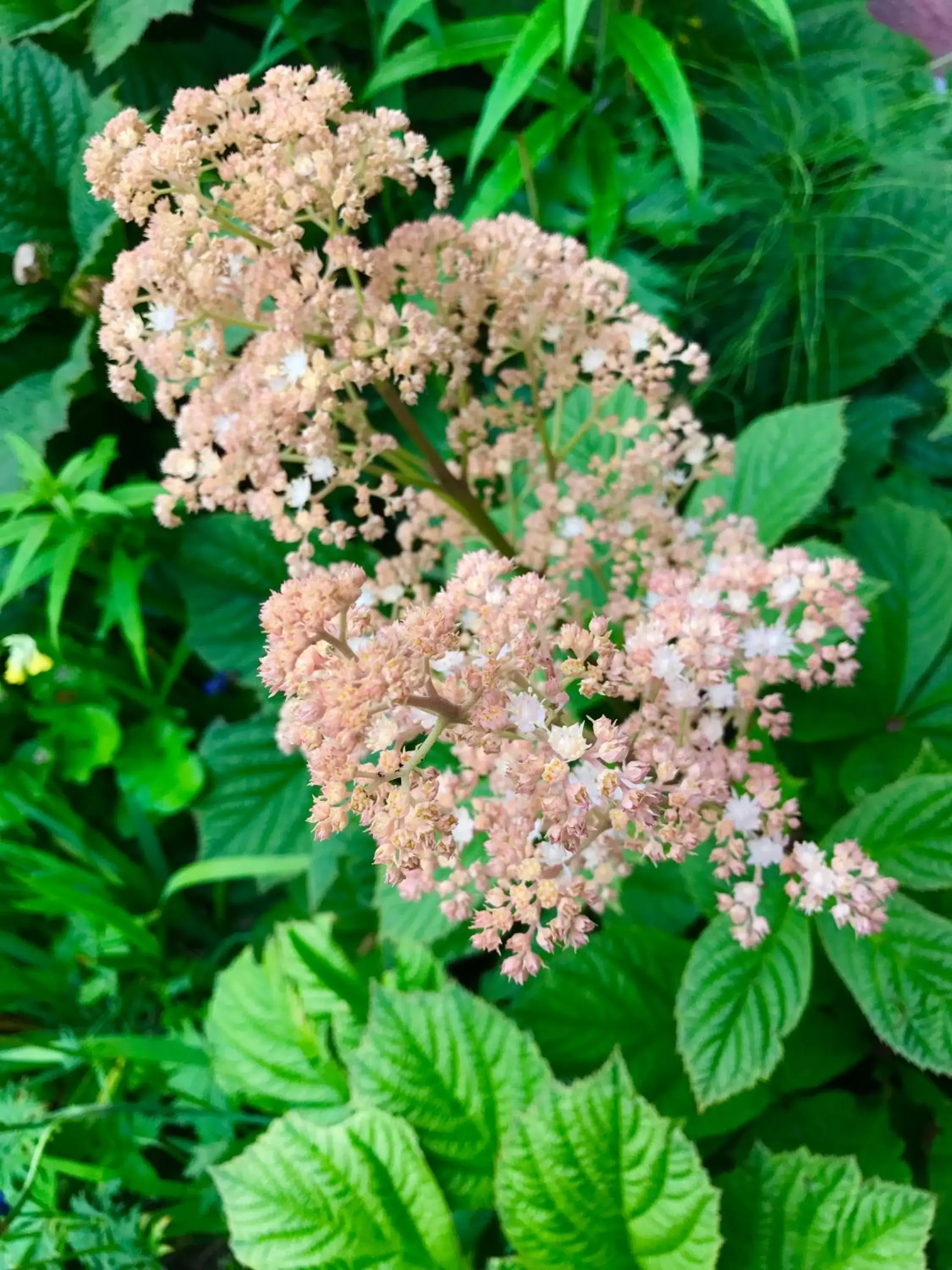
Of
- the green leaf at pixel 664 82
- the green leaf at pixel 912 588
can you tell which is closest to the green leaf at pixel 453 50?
the green leaf at pixel 664 82

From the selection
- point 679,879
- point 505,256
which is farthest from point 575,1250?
point 505,256

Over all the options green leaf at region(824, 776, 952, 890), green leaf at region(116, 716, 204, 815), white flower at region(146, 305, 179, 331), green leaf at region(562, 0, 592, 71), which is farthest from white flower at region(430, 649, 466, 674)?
green leaf at region(116, 716, 204, 815)

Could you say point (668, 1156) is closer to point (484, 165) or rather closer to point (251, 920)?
point (251, 920)

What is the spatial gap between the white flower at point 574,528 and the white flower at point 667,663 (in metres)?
0.22

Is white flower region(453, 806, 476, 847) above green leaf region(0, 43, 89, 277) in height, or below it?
below

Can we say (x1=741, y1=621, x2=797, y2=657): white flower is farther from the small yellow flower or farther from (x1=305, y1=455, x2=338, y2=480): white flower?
the small yellow flower

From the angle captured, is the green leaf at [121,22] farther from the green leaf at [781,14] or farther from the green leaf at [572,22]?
the green leaf at [781,14]

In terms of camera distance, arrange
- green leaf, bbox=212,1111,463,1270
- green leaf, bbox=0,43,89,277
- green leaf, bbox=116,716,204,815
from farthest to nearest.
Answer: green leaf, bbox=116,716,204,815 → green leaf, bbox=0,43,89,277 → green leaf, bbox=212,1111,463,1270

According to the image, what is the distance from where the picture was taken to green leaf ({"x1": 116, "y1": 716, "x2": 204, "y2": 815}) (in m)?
1.37

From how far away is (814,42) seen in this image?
1.31m

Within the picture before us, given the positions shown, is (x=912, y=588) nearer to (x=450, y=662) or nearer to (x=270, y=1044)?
(x=450, y=662)

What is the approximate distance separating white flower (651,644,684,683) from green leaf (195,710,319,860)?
2.49 ft

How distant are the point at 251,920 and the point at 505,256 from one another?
1196 millimetres

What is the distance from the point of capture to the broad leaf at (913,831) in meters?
0.75
